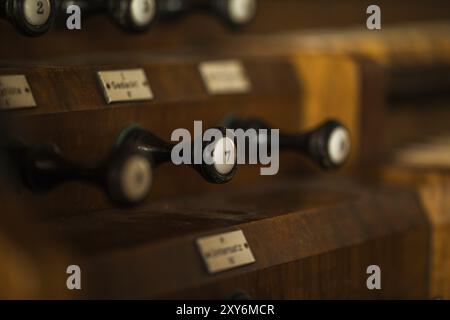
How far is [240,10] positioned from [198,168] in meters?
0.50

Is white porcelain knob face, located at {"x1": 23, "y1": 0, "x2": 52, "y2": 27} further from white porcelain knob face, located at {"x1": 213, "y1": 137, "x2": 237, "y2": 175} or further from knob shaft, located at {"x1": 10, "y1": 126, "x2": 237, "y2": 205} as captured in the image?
white porcelain knob face, located at {"x1": 213, "y1": 137, "x2": 237, "y2": 175}

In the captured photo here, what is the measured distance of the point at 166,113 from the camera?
1.18m

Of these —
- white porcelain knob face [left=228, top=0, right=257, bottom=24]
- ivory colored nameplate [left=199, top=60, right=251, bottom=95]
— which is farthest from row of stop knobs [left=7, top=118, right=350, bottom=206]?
white porcelain knob face [left=228, top=0, right=257, bottom=24]

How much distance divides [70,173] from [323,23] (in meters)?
1.39

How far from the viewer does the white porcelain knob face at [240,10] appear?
1.37m

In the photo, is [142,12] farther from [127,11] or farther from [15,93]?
[15,93]

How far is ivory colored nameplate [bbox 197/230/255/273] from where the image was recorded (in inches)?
37.2

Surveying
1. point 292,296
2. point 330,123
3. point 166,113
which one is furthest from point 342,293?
point 166,113

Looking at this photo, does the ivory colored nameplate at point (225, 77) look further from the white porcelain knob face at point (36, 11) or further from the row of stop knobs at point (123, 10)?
the white porcelain knob face at point (36, 11)

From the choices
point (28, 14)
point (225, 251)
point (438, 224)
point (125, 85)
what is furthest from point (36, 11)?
point (438, 224)

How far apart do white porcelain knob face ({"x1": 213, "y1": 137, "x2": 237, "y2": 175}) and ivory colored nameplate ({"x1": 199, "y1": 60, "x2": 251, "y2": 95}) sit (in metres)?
0.32

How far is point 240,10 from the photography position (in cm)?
139

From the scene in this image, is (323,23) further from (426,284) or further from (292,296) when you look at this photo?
(292,296)

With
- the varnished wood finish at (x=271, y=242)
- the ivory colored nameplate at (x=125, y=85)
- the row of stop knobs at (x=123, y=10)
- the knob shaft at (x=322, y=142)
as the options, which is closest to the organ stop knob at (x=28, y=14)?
the row of stop knobs at (x=123, y=10)
